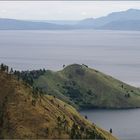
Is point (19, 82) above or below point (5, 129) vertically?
above

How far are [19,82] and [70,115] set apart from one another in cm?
2330

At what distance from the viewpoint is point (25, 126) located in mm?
113688

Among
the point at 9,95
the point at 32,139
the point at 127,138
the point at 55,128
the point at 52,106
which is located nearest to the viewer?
the point at 32,139

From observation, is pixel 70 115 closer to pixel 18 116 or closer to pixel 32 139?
pixel 18 116

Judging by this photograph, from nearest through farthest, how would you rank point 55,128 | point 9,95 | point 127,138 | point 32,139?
point 32,139
point 55,128
point 9,95
point 127,138

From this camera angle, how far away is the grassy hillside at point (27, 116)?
366 ft

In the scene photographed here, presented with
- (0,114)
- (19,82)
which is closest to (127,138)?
(19,82)

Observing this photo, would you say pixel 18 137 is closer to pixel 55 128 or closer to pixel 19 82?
pixel 55 128

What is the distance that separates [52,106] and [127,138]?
6763 centimetres

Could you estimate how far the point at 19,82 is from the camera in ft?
445

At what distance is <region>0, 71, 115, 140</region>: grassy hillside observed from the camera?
111 m

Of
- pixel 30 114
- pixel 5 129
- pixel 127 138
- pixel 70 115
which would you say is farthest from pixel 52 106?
pixel 127 138

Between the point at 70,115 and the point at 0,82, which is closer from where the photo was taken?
the point at 0,82

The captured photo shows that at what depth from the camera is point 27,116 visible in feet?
389
